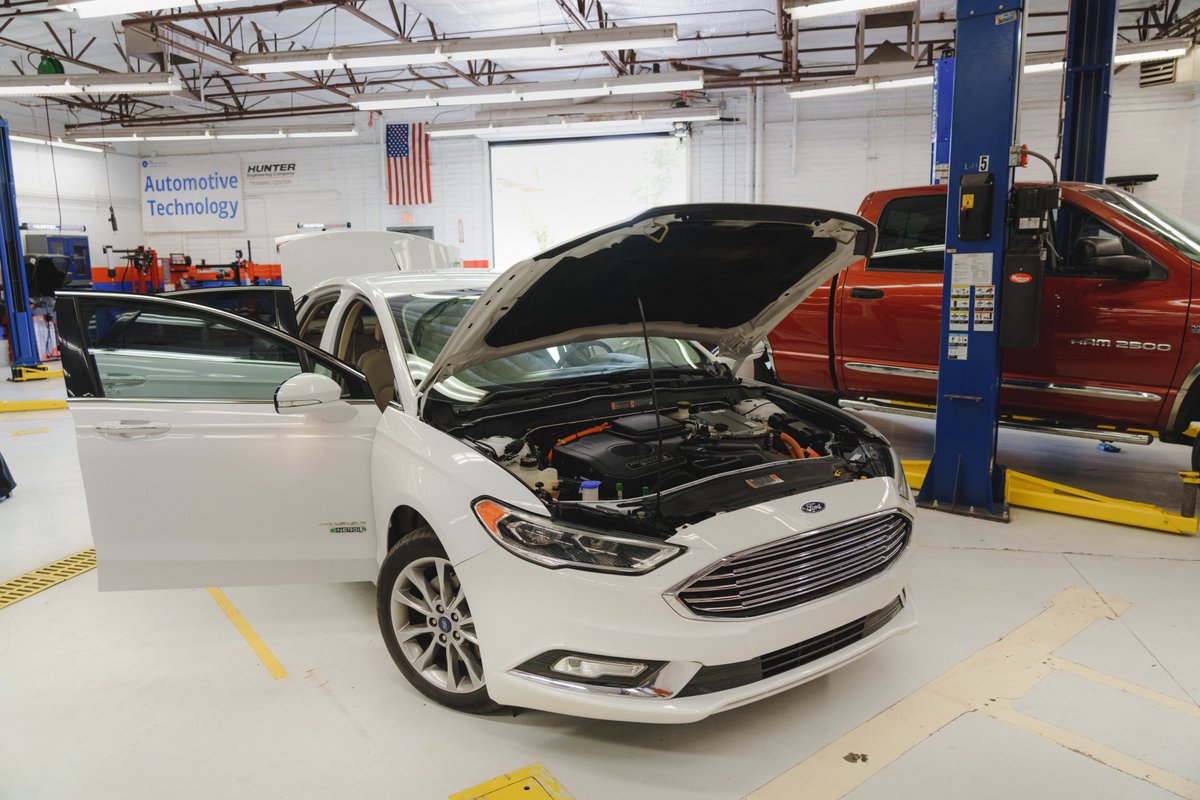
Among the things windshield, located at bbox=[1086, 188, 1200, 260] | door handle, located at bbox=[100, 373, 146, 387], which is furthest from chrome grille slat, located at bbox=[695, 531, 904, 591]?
windshield, located at bbox=[1086, 188, 1200, 260]

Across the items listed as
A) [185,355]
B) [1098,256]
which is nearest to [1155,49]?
[1098,256]

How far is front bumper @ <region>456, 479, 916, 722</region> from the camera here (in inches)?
77.6

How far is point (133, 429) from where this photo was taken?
2.75 m

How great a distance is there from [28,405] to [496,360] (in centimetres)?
795

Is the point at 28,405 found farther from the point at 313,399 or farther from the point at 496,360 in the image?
the point at 496,360

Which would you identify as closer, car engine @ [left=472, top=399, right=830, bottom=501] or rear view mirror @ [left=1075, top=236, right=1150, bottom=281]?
car engine @ [left=472, top=399, right=830, bottom=501]

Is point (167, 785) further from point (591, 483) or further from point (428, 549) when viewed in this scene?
point (591, 483)

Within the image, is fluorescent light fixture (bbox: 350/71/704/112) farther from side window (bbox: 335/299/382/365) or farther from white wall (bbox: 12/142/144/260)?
white wall (bbox: 12/142/144/260)

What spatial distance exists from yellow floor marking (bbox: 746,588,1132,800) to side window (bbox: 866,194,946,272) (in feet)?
8.33

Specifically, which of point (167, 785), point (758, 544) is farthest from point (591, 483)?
point (167, 785)

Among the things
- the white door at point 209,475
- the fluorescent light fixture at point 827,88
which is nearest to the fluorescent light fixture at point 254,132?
the fluorescent light fixture at point 827,88

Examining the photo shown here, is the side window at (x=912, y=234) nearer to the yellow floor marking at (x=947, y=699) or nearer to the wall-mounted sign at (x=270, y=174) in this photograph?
the yellow floor marking at (x=947, y=699)

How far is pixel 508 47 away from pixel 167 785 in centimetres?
871

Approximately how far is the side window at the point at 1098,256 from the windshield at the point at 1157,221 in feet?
0.42
